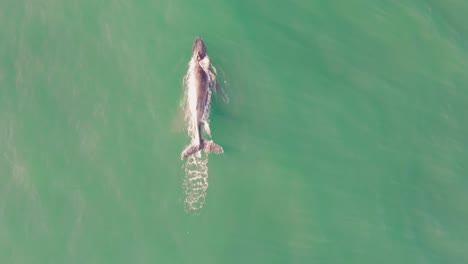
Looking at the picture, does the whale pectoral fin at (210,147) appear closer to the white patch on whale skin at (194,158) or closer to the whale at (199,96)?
the whale at (199,96)

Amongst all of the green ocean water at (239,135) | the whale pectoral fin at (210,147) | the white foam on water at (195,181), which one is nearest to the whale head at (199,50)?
the green ocean water at (239,135)

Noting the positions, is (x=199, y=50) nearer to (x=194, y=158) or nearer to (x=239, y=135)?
(x=239, y=135)

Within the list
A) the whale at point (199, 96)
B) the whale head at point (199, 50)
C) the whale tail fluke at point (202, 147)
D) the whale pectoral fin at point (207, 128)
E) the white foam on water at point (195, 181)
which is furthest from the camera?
the whale head at point (199, 50)

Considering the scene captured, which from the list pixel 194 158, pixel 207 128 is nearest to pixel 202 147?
pixel 194 158

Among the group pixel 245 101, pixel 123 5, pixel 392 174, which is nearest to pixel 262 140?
pixel 245 101

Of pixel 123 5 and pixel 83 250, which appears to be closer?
pixel 83 250

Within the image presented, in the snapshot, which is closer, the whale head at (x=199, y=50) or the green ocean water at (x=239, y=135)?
the green ocean water at (x=239, y=135)

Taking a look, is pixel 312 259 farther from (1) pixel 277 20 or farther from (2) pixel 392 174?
(1) pixel 277 20
